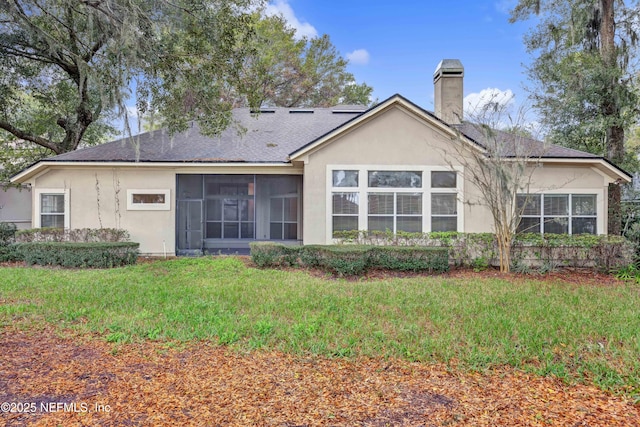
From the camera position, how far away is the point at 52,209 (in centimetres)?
1249

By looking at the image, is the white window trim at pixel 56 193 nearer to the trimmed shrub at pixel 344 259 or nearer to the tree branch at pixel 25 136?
the tree branch at pixel 25 136

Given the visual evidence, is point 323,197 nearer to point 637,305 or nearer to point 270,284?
point 270,284

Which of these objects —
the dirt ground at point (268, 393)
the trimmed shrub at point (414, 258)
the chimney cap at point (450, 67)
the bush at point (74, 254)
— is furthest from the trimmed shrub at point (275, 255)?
the chimney cap at point (450, 67)

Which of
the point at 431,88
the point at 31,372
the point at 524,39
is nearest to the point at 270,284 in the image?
the point at 31,372

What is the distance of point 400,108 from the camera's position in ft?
37.7

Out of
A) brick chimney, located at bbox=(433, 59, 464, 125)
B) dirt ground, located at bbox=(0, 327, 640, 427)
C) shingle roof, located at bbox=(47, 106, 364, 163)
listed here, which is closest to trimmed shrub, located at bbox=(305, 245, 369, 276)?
shingle roof, located at bbox=(47, 106, 364, 163)

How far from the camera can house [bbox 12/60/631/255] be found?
1151cm

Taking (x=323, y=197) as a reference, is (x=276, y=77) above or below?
above

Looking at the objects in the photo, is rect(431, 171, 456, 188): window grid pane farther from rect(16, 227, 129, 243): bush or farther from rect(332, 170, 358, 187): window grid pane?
rect(16, 227, 129, 243): bush

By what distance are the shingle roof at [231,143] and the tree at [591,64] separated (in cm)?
833

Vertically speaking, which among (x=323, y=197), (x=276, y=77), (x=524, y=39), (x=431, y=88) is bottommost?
(x=323, y=197)

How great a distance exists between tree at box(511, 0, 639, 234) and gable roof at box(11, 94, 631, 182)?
11.0 ft

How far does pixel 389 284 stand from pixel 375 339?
355 centimetres

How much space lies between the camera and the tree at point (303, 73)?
85.2 ft
